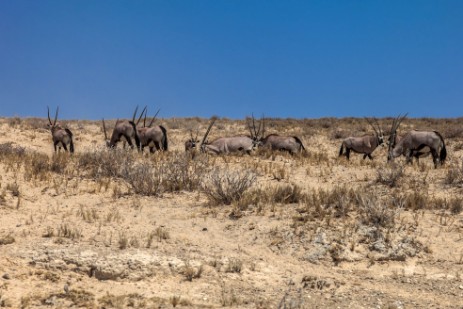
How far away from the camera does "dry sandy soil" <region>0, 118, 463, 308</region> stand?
18.2 feet

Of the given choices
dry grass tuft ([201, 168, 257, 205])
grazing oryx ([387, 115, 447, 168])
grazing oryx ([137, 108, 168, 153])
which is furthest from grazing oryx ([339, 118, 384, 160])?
dry grass tuft ([201, 168, 257, 205])

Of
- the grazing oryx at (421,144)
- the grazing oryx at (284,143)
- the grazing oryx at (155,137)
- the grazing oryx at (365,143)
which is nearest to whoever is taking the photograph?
the grazing oryx at (421,144)

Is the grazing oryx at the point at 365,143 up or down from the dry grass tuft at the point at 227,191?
up

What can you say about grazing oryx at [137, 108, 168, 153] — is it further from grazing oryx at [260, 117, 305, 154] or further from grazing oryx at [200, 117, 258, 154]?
grazing oryx at [260, 117, 305, 154]

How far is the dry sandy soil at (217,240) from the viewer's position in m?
5.54

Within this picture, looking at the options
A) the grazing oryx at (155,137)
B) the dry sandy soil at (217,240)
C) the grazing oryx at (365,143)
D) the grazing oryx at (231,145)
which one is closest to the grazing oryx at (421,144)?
the grazing oryx at (365,143)

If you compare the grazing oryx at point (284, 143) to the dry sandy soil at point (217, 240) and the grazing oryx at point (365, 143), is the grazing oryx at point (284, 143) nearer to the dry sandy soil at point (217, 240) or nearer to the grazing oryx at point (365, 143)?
the grazing oryx at point (365, 143)

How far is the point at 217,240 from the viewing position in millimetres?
7156

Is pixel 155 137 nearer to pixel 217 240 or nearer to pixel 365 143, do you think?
pixel 365 143

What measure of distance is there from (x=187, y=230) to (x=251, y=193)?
1.84 meters

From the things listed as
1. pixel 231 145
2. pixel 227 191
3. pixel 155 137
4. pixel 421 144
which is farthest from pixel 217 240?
pixel 155 137

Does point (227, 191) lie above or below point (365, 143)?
below

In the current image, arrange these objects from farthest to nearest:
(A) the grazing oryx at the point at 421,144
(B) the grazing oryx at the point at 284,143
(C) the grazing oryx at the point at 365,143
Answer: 1. (C) the grazing oryx at the point at 365,143
2. (B) the grazing oryx at the point at 284,143
3. (A) the grazing oryx at the point at 421,144

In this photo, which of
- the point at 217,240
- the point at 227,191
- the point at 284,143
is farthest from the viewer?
the point at 284,143
